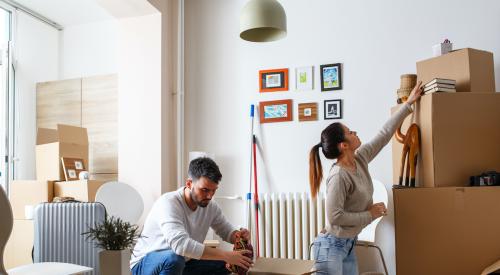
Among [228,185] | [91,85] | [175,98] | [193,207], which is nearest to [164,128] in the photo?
[175,98]

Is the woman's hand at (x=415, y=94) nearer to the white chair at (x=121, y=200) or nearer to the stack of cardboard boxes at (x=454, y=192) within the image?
the stack of cardboard boxes at (x=454, y=192)

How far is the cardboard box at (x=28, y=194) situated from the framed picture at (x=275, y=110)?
199 cm

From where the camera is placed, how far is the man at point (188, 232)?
231 centimetres

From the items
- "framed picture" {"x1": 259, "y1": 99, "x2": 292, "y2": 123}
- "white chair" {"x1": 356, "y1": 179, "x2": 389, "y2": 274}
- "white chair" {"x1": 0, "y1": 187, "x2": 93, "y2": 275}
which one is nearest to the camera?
"white chair" {"x1": 0, "y1": 187, "x2": 93, "y2": 275}

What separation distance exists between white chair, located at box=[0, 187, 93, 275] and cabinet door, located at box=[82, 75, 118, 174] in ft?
7.99

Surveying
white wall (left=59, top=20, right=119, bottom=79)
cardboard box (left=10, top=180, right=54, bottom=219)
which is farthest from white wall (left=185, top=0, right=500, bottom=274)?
cardboard box (left=10, top=180, right=54, bottom=219)

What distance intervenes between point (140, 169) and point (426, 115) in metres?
2.50

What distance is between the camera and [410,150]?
9.98 feet

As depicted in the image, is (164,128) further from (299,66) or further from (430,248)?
(430,248)

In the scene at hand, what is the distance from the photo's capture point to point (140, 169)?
430cm

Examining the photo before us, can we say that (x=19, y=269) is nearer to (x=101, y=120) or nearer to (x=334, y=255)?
(x=334, y=255)

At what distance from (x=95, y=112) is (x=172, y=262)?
2.98 m

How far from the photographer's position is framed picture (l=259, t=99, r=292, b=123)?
13.5 ft

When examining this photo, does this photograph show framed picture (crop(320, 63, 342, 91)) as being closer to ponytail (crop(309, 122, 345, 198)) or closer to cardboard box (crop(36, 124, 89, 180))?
ponytail (crop(309, 122, 345, 198))
